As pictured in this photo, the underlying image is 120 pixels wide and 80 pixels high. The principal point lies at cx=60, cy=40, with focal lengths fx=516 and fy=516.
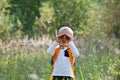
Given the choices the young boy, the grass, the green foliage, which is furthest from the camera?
the green foliage

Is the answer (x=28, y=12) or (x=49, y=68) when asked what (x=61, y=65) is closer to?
(x=49, y=68)

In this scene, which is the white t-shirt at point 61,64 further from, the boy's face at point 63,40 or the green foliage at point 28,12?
the green foliage at point 28,12

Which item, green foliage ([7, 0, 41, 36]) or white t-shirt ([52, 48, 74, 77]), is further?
green foliage ([7, 0, 41, 36])

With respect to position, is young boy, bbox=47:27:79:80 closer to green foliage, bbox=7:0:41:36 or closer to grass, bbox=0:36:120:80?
grass, bbox=0:36:120:80

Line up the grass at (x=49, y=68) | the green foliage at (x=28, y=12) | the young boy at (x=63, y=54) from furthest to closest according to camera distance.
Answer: the green foliage at (x=28, y=12)
the grass at (x=49, y=68)
the young boy at (x=63, y=54)

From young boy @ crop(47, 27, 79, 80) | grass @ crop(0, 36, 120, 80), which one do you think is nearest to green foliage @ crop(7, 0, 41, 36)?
grass @ crop(0, 36, 120, 80)

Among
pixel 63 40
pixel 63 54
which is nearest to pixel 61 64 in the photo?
pixel 63 54

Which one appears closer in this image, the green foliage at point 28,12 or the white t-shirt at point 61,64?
the white t-shirt at point 61,64

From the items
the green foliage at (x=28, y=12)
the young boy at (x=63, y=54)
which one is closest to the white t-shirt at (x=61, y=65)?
the young boy at (x=63, y=54)

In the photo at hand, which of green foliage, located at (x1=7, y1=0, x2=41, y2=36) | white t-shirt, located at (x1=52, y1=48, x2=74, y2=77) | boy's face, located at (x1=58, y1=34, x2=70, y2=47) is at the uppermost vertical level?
green foliage, located at (x1=7, y1=0, x2=41, y2=36)

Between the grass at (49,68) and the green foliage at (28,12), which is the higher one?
the green foliage at (28,12)

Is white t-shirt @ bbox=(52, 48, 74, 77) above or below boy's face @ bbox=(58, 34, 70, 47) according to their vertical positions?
below

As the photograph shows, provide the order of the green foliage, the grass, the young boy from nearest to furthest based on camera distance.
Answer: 1. the young boy
2. the grass
3. the green foliage

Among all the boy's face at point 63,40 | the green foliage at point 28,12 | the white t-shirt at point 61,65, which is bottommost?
the white t-shirt at point 61,65
